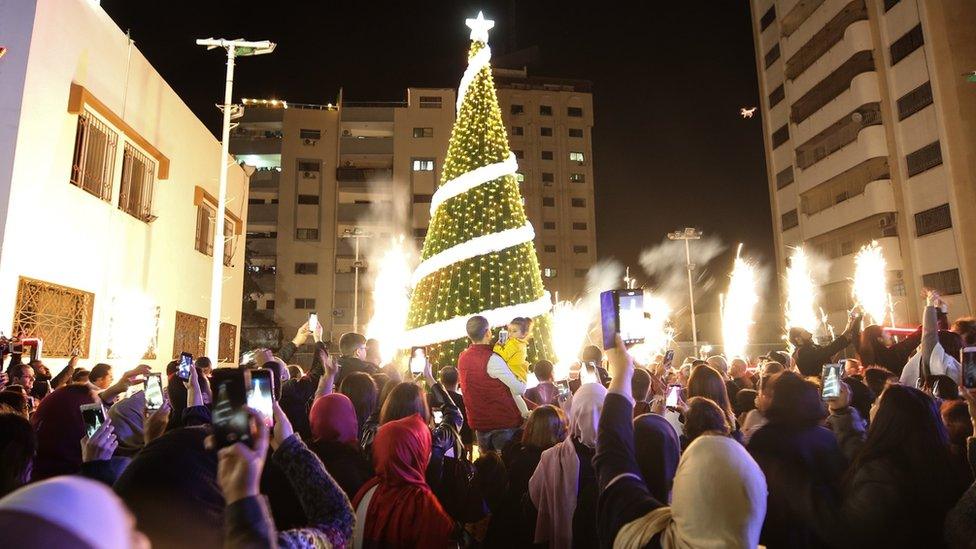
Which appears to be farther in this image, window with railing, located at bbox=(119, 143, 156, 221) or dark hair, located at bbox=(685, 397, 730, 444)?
window with railing, located at bbox=(119, 143, 156, 221)

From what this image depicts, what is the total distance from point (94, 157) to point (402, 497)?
12.0m

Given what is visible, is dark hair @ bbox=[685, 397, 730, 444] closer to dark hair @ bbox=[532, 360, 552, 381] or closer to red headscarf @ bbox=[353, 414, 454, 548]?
red headscarf @ bbox=[353, 414, 454, 548]

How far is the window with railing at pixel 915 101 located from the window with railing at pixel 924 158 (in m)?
2.04

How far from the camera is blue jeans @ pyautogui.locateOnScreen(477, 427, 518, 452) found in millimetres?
5883

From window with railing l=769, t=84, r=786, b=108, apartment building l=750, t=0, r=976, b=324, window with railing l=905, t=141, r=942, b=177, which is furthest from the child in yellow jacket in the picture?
window with railing l=769, t=84, r=786, b=108

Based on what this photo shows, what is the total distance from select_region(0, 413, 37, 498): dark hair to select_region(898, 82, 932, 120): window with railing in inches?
1407

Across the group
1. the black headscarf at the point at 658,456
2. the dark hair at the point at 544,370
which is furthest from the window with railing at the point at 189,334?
the black headscarf at the point at 658,456

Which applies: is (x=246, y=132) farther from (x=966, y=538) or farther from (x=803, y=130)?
(x=966, y=538)

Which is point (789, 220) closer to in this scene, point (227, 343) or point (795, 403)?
point (227, 343)

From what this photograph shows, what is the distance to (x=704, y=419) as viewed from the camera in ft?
10.8

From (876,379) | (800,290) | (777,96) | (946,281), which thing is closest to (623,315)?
(876,379)

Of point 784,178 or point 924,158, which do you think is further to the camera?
point 784,178

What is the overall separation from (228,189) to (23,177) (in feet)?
39.2

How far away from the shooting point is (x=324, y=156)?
44.4 m
